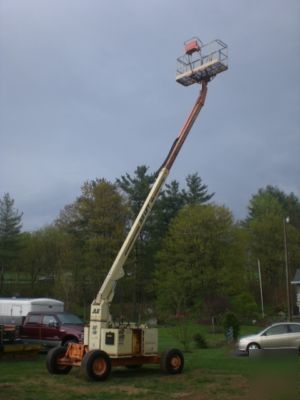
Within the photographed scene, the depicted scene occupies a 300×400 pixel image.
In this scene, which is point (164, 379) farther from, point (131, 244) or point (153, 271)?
point (153, 271)

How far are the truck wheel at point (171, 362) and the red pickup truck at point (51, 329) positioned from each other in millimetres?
6585

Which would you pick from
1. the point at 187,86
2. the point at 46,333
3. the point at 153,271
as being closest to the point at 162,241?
the point at 153,271

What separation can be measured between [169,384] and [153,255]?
45.3 metres

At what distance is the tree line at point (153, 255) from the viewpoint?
50.2 m

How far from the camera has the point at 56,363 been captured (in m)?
14.8

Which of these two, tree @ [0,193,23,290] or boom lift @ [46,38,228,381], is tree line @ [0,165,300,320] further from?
boom lift @ [46,38,228,381]

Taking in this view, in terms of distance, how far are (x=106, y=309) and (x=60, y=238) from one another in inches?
2046

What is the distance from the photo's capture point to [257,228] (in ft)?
211

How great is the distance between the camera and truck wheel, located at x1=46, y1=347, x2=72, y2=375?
1469 centimetres

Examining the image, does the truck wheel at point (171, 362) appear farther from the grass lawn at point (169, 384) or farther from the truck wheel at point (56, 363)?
the truck wheel at point (56, 363)

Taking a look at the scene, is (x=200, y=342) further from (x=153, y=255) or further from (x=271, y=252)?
(x=271, y=252)

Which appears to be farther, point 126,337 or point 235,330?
point 235,330

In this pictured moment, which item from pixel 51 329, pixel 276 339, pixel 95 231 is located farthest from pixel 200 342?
pixel 95 231

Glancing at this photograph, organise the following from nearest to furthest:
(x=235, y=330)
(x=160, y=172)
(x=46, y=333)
Result: (x=160, y=172) → (x=46, y=333) → (x=235, y=330)
